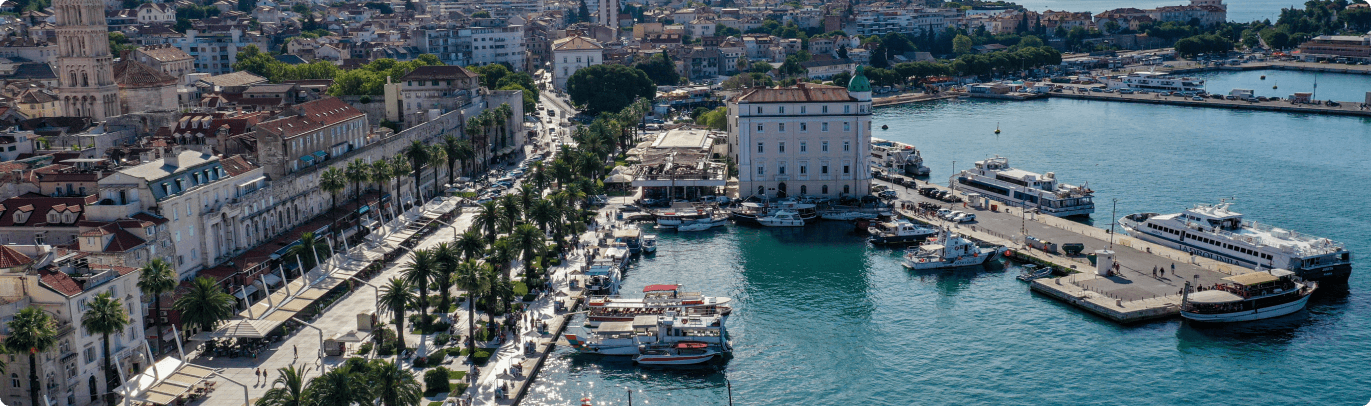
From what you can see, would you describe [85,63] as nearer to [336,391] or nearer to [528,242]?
[528,242]

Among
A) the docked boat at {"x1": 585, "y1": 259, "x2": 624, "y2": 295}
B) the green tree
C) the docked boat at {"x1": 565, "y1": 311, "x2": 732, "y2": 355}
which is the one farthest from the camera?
the green tree

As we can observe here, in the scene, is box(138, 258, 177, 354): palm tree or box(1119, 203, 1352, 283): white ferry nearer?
box(138, 258, 177, 354): palm tree

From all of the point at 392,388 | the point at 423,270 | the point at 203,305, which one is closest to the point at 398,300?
the point at 423,270

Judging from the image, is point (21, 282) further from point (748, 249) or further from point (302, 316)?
point (748, 249)

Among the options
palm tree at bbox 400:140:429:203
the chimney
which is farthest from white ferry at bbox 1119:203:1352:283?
the chimney

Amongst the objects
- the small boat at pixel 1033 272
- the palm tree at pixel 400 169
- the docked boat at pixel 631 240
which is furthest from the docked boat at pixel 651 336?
the palm tree at pixel 400 169

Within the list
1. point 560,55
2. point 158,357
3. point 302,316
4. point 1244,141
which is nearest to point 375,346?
point 302,316

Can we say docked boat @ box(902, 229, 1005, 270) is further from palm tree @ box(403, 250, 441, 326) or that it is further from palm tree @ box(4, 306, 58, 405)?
palm tree @ box(4, 306, 58, 405)
